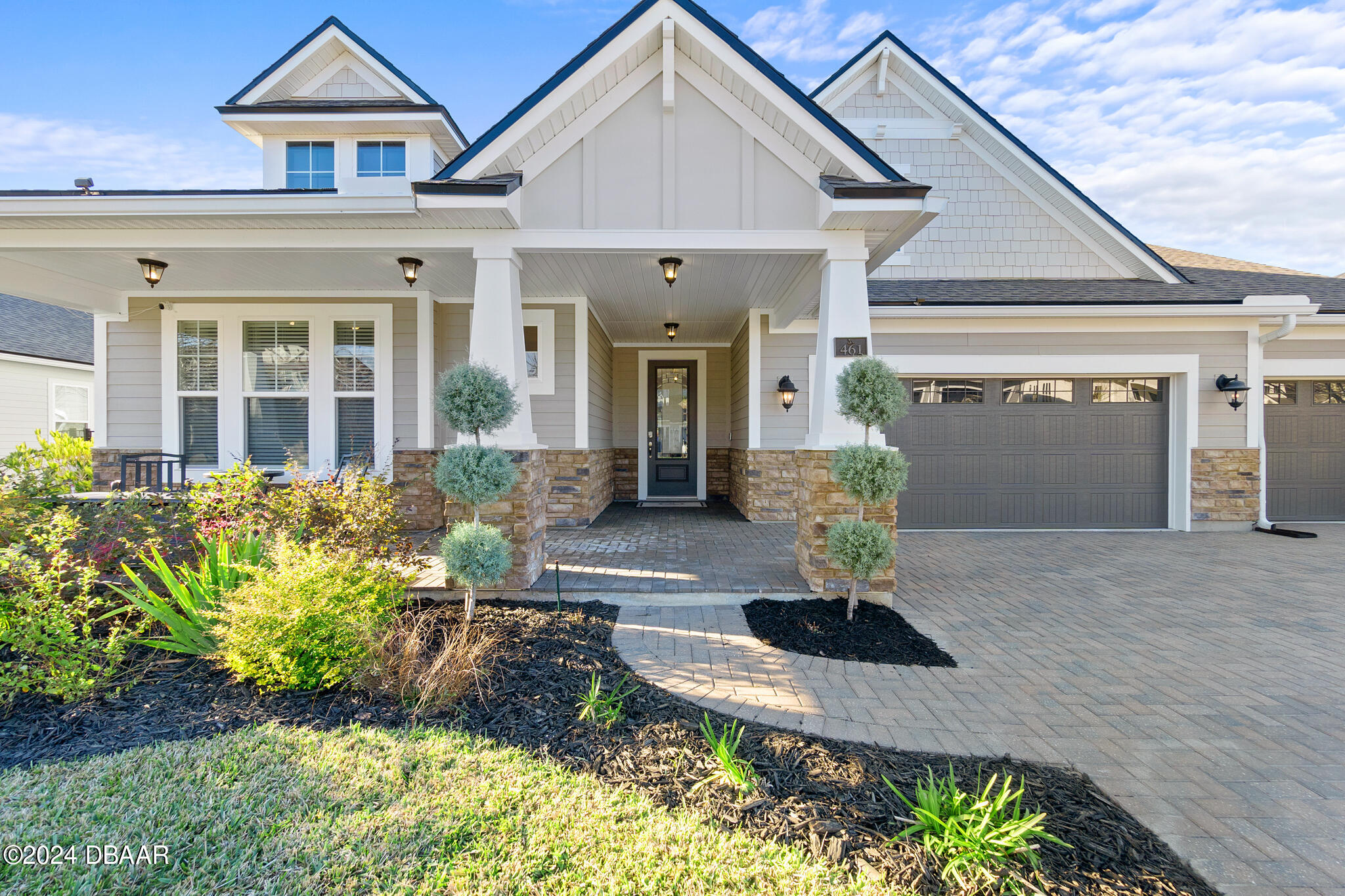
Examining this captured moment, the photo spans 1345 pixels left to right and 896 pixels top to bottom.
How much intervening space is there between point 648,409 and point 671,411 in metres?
0.44

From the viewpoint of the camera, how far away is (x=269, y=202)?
455cm

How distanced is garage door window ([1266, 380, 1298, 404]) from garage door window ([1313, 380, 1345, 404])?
284mm

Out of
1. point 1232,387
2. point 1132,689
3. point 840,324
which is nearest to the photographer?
point 1132,689

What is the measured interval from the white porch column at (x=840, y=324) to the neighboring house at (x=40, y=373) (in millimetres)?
13592

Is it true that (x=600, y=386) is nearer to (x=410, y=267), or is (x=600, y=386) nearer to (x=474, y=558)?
(x=410, y=267)

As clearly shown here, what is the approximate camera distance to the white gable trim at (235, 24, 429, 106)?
28.0 feet

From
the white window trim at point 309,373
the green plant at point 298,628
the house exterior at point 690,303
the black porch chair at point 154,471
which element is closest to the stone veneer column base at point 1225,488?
the house exterior at point 690,303

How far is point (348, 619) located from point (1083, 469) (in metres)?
9.04

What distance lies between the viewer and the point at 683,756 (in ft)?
7.38

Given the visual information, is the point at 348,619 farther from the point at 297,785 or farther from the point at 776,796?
the point at 776,796

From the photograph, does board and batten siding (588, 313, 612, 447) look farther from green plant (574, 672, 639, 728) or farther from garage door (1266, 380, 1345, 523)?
garage door (1266, 380, 1345, 523)

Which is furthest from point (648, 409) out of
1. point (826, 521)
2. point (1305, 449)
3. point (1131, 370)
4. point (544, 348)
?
point (1305, 449)

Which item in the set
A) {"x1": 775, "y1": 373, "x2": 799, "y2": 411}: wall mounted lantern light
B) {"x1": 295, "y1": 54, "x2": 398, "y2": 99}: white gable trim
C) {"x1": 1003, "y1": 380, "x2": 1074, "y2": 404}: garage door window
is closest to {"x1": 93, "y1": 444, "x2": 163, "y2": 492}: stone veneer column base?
{"x1": 295, "y1": 54, "x2": 398, "y2": 99}: white gable trim

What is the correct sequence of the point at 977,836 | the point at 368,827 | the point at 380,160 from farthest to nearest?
1. the point at 380,160
2. the point at 368,827
3. the point at 977,836
